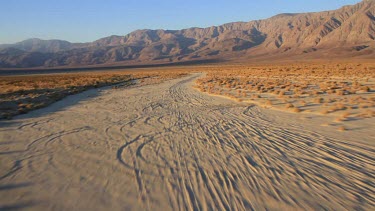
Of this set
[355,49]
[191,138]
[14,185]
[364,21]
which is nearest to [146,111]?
[191,138]

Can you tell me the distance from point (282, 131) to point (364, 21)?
155806 mm

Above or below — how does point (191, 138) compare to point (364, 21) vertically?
below

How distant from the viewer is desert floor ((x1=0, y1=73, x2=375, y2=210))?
4402 mm

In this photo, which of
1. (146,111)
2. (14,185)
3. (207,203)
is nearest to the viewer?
(207,203)

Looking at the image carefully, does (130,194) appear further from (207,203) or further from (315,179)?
(315,179)

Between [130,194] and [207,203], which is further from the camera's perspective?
[130,194]

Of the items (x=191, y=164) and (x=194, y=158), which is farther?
(x=194, y=158)

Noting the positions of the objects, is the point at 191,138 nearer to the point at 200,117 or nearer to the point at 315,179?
the point at 200,117

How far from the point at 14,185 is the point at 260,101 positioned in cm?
1096

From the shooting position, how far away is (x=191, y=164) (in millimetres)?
5848

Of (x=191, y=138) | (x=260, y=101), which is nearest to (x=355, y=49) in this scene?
(x=260, y=101)

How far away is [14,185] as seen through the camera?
5113 millimetres

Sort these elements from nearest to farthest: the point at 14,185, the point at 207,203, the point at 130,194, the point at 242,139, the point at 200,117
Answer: the point at 207,203
the point at 130,194
the point at 14,185
the point at 242,139
the point at 200,117

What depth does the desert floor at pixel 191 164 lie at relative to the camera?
4402 mm
